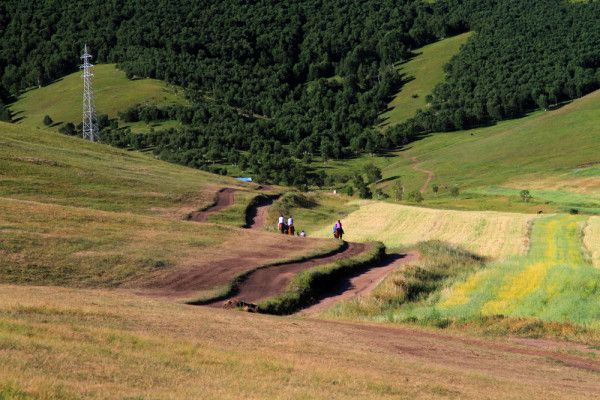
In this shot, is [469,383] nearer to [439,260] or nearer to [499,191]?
[439,260]

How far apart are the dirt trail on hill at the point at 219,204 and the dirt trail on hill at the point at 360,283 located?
20.5 metres

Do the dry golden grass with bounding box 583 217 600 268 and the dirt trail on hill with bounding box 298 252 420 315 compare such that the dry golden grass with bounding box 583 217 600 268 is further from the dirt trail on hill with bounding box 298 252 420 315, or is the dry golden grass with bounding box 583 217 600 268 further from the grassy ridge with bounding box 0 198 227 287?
the grassy ridge with bounding box 0 198 227 287

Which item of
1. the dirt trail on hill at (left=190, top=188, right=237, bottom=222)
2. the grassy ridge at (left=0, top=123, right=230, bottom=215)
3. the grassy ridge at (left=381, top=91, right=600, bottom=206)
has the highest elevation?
the grassy ridge at (left=381, top=91, right=600, bottom=206)

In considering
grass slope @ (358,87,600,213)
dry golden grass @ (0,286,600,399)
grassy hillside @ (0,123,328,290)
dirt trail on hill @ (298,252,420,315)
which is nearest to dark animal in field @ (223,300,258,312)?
dirt trail on hill @ (298,252,420,315)

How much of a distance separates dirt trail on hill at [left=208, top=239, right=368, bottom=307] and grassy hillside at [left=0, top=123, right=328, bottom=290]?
43.3 inches

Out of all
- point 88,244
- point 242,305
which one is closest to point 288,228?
point 88,244

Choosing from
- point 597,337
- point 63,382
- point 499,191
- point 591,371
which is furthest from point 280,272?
point 499,191

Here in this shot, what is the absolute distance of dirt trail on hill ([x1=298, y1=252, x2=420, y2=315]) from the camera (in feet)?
119

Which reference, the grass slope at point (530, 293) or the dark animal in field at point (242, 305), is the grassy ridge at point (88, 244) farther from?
the grass slope at point (530, 293)

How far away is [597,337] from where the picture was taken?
94.0 ft

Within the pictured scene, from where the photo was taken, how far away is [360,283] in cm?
4059

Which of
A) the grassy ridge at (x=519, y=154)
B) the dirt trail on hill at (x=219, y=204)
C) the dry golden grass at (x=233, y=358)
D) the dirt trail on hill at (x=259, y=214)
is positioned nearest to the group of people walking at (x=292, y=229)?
the dirt trail on hill at (x=259, y=214)

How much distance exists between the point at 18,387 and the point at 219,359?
19.8 feet

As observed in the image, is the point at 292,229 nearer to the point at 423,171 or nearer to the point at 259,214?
the point at 259,214
